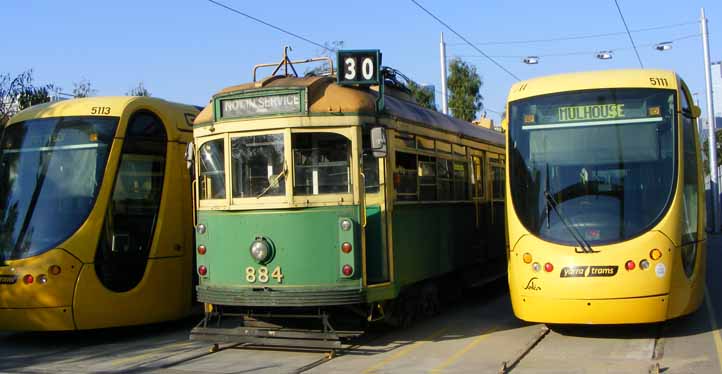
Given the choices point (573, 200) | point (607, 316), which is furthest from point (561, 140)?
point (607, 316)

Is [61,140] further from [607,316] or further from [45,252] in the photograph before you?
[607,316]

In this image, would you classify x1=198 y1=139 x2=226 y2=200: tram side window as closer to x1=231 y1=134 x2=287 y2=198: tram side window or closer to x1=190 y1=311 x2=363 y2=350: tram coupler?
x1=231 y1=134 x2=287 y2=198: tram side window

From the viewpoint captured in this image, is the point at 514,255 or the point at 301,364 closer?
the point at 301,364

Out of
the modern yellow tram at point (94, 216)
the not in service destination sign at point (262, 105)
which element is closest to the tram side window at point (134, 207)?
the modern yellow tram at point (94, 216)

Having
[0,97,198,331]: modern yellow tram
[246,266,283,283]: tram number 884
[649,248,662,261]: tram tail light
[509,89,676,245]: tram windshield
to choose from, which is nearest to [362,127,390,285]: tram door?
[246,266,283,283]: tram number 884

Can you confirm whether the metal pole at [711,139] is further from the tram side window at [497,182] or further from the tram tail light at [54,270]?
the tram tail light at [54,270]

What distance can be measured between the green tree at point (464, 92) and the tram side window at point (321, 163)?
2511 centimetres

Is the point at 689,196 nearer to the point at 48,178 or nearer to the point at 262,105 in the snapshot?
the point at 262,105

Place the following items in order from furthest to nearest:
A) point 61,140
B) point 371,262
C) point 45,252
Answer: point 61,140
point 45,252
point 371,262

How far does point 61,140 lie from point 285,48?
11.2 feet

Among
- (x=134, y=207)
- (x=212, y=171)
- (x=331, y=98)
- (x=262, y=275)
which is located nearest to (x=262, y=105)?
(x=331, y=98)

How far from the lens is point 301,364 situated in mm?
9188

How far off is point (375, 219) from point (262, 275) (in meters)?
1.54

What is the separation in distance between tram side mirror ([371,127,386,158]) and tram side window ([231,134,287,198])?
1.11 meters
